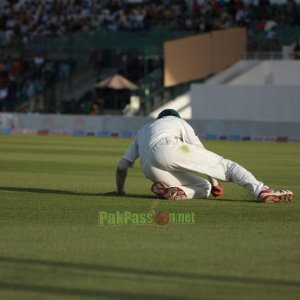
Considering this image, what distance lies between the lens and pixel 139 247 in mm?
11164

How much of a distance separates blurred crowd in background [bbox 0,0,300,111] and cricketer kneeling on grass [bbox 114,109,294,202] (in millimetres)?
32450

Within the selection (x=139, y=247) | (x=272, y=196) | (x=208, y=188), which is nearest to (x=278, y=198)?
(x=272, y=196)

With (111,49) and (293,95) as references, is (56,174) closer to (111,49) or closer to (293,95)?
(293,95)

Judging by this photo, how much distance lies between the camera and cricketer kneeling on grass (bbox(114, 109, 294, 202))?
15.6m

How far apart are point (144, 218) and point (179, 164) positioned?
79.9 inches

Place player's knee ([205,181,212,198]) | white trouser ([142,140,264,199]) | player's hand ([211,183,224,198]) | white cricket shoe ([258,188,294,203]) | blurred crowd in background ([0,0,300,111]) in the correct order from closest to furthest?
1. white trouser ([142,140,264,199])
2. white cricket shoe ([258,188,294,203])
3. player's knee ([205,181,212,198])
4. player's hand ([211,183,224,198])
5. blurred crowd in background ([0,0,300,111])

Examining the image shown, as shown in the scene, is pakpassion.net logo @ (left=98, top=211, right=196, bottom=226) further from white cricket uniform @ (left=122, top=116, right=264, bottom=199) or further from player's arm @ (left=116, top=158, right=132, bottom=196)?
player's arm @ (left=116, top=158, right=132, bottom=196)

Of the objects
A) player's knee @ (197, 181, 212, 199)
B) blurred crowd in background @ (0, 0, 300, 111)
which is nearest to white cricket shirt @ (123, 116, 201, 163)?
player's knee @ (197, 181, 212, 199)

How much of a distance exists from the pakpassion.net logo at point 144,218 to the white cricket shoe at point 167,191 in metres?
1.64

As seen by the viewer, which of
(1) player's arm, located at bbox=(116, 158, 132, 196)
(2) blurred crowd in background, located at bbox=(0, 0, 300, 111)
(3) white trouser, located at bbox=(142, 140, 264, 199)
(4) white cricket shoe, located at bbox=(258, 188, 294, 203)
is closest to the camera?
(3) white trouser, located at bbox=(142, 140, 264, 199)

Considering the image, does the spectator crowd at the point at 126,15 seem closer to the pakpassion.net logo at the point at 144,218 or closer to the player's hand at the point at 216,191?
the player's hand at the point at 216,191

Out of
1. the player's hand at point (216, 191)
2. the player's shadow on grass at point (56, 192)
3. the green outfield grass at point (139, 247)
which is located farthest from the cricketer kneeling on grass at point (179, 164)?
the player's shadow on grass at point (56, 192)

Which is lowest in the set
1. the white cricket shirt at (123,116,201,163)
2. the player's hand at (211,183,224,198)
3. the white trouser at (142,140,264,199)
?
the player's hand at (211,183,224,198)

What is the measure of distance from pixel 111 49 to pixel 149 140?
3623 centimetres
